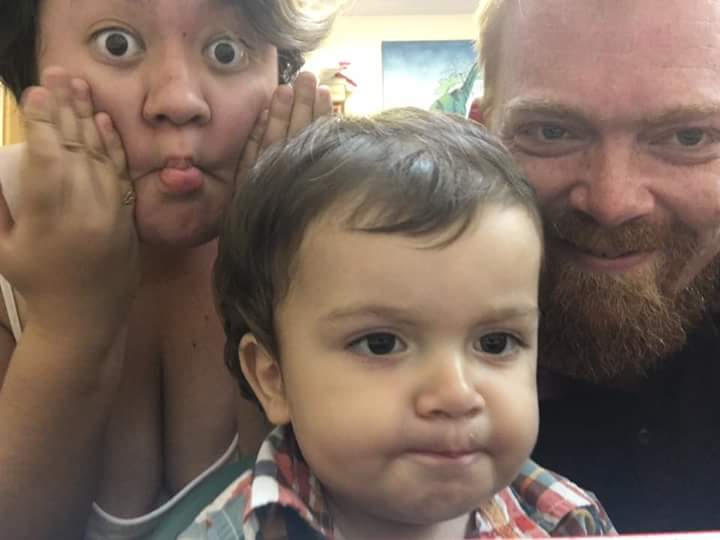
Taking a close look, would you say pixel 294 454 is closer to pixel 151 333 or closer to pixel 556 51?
pixel 151 333

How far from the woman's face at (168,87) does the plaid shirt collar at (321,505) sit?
0.25 meters

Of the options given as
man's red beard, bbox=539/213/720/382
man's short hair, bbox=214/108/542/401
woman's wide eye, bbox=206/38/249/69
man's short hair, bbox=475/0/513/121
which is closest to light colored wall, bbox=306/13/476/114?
man's short hair, bbox=475/0/513/121

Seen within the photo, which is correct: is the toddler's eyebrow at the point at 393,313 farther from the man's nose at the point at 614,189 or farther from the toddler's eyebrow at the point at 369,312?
the man's nose at the point at 614,189

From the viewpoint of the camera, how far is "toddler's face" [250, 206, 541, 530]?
1.99 ft

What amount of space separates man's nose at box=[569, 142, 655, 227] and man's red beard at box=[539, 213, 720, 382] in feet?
0.06

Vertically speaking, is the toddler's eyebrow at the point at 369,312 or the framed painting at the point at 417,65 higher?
the toddler's eyebrow at the point at 369,312

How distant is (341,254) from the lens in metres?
0.63

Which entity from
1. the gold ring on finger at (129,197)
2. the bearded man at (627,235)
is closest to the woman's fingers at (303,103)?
the gold ring on finger at (129,197)

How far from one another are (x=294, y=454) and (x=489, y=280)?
0.79ft

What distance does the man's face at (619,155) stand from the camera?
0.92 m

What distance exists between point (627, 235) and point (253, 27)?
460 mm

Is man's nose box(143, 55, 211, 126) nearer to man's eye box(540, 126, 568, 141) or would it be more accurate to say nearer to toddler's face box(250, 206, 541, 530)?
toddler's face box(250, 206, 541, 530)

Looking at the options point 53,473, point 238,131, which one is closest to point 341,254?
point 238,131

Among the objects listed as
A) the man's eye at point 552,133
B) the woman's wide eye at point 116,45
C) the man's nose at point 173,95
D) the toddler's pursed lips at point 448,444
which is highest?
the woman's wide eye at point 116,45
